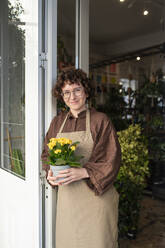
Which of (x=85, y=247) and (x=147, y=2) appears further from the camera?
(x=147, y=2)

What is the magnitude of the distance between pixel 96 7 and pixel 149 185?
11.2 ft

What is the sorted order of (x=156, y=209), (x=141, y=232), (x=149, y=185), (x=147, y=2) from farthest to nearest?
(x=149, y=185)
(x=147, y=2)
(x=156, y=209)
(x=141, y=232)

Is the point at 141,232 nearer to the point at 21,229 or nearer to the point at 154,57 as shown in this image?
the point at 21,229

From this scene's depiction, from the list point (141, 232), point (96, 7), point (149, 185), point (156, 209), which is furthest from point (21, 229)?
point (96, 7)

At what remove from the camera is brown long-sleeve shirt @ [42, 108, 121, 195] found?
128cm

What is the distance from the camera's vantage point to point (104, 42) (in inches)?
261

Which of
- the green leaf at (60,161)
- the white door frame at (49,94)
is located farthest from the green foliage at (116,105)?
the green leaf at (60,161)

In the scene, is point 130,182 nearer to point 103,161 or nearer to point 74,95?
point 103,161

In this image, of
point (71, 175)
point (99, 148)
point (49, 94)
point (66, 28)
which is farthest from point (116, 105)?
point (71, 175)

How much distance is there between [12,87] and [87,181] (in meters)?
1.02

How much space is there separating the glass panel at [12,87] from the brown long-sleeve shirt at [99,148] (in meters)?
0.37

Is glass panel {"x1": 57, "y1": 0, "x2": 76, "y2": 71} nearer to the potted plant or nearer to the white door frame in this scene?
the white door frame

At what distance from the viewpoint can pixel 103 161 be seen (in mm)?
1321

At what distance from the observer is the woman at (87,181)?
130 cm
